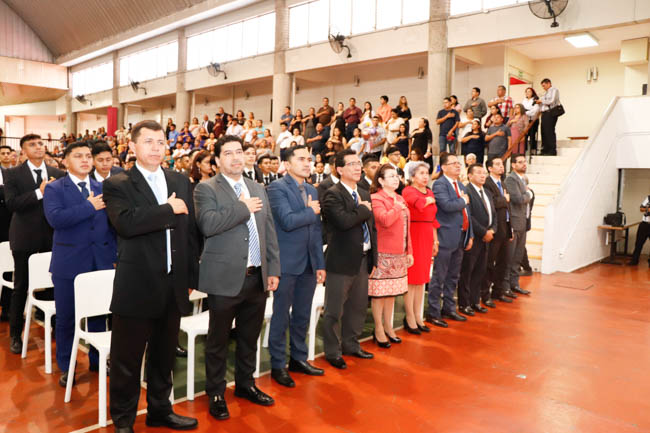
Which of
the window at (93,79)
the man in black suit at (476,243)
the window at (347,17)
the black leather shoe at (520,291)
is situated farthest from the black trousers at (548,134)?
the window at (93,79)

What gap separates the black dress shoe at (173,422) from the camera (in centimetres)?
287

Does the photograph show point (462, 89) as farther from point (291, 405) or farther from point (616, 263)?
point (291, 405)

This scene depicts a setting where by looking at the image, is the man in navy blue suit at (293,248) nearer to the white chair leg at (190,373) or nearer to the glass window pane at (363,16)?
the white chair leg at (190,373)

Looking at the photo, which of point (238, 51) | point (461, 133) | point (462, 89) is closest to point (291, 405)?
point (461, 133)

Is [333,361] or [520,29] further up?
[520,29]

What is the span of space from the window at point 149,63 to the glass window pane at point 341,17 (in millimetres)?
8046

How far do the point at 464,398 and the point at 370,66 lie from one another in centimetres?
1410

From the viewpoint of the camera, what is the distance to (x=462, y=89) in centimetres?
1455

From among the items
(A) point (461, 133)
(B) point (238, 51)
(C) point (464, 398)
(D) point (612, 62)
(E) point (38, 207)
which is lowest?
(C) point (464, 398)

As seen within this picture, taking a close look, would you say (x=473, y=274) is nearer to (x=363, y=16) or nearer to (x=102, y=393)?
(x=102, y=393)

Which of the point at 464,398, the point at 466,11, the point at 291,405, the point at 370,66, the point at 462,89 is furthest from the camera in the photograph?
the point at 370,66

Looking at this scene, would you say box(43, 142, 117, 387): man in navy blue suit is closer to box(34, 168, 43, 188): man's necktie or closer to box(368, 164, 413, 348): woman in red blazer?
box(34, 168, 43, 188): man's necktie

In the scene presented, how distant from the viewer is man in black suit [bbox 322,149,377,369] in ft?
12.7

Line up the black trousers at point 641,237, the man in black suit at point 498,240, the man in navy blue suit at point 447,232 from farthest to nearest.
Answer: the black trousers at point 641,237 < the man in black suit at point 498,240 < the man in navy blue suit at point 447,232
